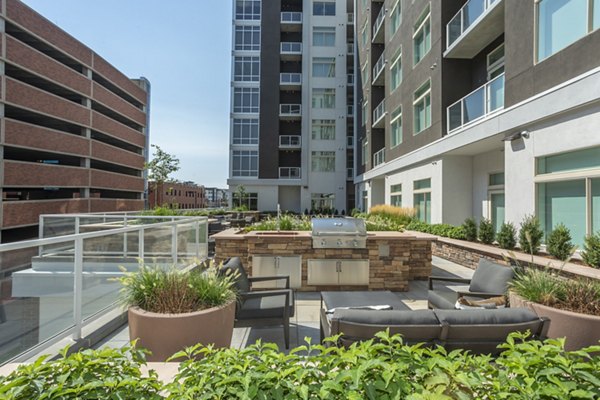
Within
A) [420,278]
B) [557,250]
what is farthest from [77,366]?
[557,250]

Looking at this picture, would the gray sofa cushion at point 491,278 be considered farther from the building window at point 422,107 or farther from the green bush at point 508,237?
the building window at point 422,107

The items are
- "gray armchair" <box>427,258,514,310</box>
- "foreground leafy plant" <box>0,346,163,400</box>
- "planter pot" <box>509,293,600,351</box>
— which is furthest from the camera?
"gray armchair" <box>427,258,514,310</box>

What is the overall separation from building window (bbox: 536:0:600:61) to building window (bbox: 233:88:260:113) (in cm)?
2600

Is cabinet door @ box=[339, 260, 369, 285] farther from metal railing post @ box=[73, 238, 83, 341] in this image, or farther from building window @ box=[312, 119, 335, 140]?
building window @ box=[312, 119, 335, 140]

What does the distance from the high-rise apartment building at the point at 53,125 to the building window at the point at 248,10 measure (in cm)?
1354

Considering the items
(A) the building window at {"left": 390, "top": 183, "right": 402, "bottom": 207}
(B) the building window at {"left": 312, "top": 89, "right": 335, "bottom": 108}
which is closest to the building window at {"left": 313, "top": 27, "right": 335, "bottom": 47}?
(B) the building window at {"left": 312, "top": 89, "right": 335, "bottom": 108}

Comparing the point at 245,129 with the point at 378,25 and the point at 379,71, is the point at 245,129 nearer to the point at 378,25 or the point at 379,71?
the point at 379,71

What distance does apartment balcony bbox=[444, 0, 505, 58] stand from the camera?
9.60 metres

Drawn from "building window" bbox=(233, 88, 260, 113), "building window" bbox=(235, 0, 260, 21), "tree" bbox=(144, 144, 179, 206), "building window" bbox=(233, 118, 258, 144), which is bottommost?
"tree" bbox=(144, 144, 179, 206)

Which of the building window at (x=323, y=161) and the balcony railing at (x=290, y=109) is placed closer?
the balcony railing at (x=290, y=109)

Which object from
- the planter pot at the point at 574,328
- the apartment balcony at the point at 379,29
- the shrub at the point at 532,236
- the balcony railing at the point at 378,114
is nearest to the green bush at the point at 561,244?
the shrub at the point at 532,236

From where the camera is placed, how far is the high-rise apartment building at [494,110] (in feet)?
21.5

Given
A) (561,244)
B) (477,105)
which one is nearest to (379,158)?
(477,105)

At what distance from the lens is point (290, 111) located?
3084 centimetres
